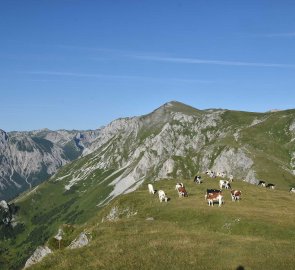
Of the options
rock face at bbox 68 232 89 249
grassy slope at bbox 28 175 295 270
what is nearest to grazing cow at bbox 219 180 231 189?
grassy slope at bbox 28 175 295 270

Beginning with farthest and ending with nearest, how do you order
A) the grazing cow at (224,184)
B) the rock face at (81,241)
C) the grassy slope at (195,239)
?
the grazing cow at (224,184)
the rock face at (81,241)
the grassy slope at (195,239)

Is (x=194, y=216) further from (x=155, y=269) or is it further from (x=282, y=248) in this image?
Answer: (x=155, y=269)

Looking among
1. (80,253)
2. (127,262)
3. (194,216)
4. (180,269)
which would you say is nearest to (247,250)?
(180,269)

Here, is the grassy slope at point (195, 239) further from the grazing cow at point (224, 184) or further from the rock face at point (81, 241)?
the grazing cow at point (224, 184)

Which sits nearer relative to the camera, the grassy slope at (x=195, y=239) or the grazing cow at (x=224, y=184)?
the grassy slope at (x=195, y=239)

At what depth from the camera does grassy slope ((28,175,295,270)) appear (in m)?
33.0

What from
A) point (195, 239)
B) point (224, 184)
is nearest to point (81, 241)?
point (195, 239)

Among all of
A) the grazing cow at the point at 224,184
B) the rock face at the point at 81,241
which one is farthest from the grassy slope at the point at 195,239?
the grazing cow at the point at 224,184

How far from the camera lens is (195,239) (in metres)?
40.8

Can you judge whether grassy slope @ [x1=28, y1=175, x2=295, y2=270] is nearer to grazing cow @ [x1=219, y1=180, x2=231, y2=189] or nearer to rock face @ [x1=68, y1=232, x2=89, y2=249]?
rock face @ [x1=68, y1=232, x2=89, y2=249]

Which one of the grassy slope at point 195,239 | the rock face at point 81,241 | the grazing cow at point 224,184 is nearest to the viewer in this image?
the grassy slope at point 195,239

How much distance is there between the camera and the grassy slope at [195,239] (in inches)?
1299

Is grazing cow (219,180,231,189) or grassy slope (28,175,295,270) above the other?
grazing cow (219,180,231,189)

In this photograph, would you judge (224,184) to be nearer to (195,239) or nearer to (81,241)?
(81,241)
